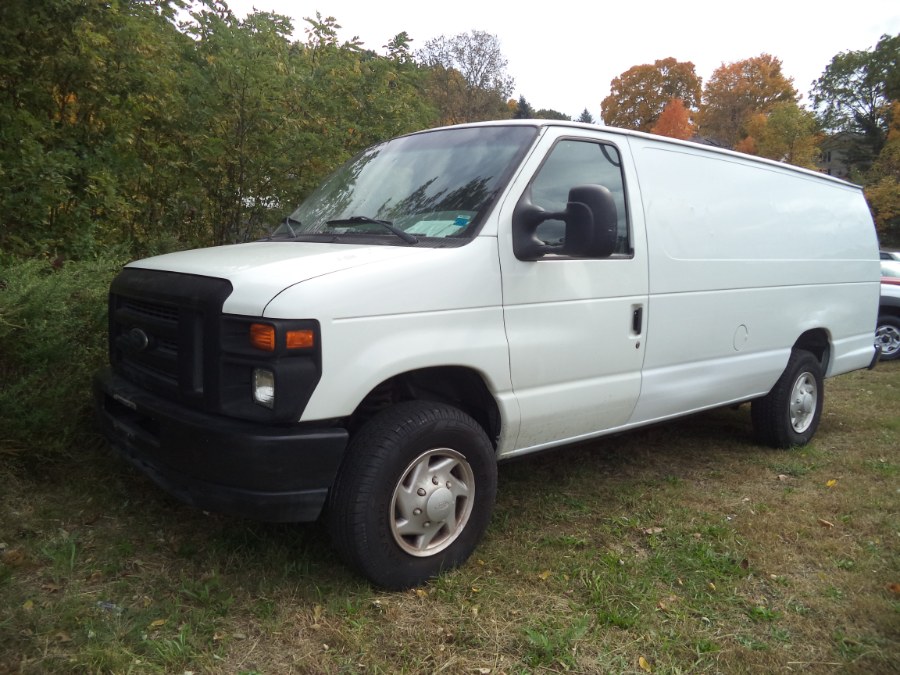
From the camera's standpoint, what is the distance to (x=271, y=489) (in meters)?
2.72

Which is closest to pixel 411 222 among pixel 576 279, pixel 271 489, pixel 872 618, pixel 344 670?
pixel 576 279

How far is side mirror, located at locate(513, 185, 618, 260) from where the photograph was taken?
3.23 m

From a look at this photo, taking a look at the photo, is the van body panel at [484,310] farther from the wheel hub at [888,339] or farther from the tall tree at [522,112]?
the tall tree at [522,112]

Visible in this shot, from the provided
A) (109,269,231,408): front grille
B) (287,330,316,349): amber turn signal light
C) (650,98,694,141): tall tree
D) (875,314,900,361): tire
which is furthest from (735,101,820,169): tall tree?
(287,330,316,349): amber turn signal light

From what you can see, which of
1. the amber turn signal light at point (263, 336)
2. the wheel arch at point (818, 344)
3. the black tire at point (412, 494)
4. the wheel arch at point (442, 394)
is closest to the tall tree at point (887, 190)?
the wheel arch at point (818, 344)

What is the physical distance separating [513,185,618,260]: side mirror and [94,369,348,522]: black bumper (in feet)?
4.11

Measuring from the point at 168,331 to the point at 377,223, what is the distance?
109cm

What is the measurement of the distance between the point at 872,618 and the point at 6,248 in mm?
5743

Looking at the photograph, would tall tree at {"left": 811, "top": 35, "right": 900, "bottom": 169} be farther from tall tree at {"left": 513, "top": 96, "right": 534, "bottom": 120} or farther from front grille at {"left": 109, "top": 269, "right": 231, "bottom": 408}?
front grille at {"left": 109, "top": 269, "right": 231, "bottom": 408}

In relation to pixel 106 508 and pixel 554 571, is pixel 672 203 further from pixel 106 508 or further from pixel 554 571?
pixel 106 508

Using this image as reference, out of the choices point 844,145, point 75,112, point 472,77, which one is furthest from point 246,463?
point 844,145

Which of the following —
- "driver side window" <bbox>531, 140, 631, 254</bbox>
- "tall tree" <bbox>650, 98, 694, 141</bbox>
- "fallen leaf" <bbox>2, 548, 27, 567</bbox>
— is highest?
"tall tree" <bbox>650, 98, 694, 141</bbox>

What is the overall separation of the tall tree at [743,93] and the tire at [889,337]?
39878 mm

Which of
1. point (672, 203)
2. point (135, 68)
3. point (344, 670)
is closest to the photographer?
point (344, 670)
